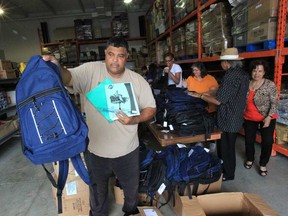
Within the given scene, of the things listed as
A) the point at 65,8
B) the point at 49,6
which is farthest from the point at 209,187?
the point at 65,8

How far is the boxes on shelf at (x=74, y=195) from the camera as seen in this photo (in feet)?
6.74

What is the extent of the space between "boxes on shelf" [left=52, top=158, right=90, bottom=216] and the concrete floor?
0.90ft

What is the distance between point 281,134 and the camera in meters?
3.02

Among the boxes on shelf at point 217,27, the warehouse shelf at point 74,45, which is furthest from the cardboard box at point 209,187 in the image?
the warehouse shelf at point 74,45

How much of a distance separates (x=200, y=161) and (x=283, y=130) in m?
1.63

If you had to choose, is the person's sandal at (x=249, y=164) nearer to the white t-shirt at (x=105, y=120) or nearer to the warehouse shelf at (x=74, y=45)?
the white t-shirt at (x=105, y=120)

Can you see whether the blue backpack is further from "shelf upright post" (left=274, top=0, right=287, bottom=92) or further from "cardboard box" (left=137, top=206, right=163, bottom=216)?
"shelf upright post" (left=274, top=0, right=287, bottom=92)

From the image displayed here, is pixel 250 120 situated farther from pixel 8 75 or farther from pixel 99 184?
pixel 8 75

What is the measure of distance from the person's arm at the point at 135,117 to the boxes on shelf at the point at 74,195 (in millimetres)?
917

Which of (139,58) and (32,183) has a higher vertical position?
(139,58)

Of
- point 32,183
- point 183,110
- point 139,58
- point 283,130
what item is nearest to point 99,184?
point 183,110

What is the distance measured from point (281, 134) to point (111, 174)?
2491mm

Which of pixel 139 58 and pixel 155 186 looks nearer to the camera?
pixel 155 186

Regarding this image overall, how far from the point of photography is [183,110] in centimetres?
232
